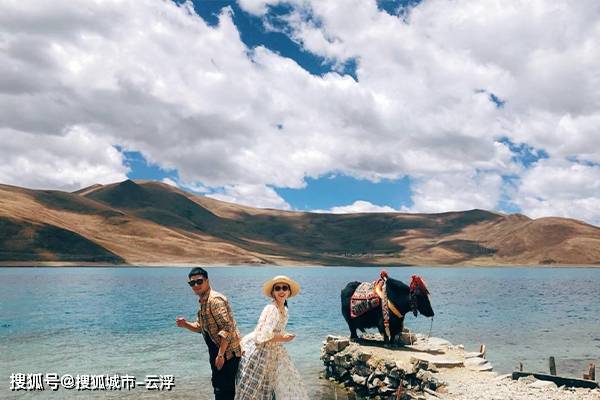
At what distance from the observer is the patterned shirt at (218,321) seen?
7844 millimetres

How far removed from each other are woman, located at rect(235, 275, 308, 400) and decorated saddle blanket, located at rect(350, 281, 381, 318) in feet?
40.1

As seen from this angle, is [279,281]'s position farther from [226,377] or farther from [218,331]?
[226,377]

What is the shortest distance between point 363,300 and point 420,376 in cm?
445

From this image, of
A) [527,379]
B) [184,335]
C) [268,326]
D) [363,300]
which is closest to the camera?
[268,326]

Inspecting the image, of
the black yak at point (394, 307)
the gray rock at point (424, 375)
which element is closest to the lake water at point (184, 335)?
the black yak at point (394, 307)

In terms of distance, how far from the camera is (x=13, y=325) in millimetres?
35469

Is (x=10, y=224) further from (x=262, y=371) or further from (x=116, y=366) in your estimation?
(x=262, y=371)

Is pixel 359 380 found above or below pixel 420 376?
below

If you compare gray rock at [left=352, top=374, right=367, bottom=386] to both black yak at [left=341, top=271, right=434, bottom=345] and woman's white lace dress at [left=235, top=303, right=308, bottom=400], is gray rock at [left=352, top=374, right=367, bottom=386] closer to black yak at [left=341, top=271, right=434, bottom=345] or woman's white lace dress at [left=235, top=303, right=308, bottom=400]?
black yak at [left=341, top=271, right=434, bottom=345]

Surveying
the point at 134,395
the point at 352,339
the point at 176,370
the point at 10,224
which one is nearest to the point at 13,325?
the point at 176,370

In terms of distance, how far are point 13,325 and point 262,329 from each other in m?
34.2

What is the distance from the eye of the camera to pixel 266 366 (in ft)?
26.3

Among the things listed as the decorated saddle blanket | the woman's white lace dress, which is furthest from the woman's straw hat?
the decorated saddle blanket

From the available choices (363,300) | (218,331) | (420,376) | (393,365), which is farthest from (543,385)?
(218,331)
